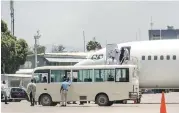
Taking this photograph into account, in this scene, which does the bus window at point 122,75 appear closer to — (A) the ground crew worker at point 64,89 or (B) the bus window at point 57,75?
(A) the ground crew worker at point 64,89

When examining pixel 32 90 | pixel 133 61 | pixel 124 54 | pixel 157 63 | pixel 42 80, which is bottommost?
pixel 32 90

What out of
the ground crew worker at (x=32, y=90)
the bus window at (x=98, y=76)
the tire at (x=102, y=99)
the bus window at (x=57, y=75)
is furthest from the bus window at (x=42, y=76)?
the tire at (x=102, y=99)

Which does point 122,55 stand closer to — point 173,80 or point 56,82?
point 173,80

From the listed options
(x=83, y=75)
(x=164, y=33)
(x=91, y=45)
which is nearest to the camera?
(x=83, y=75)

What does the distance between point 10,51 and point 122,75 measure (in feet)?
103

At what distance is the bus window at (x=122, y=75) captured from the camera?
24.5 m

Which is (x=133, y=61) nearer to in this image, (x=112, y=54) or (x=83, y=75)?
(x=112, y=54)

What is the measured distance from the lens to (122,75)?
969 inches

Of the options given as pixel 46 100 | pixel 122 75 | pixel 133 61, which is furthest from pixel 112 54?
pixel 46 100

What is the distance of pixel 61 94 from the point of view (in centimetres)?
2436

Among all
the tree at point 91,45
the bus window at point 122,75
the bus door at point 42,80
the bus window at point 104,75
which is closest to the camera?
the bus window at point 122,75

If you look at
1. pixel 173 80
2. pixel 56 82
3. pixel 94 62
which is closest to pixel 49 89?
pixel 56 82

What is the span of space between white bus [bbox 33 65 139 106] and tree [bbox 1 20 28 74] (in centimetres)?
2839

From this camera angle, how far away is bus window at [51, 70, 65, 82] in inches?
992
